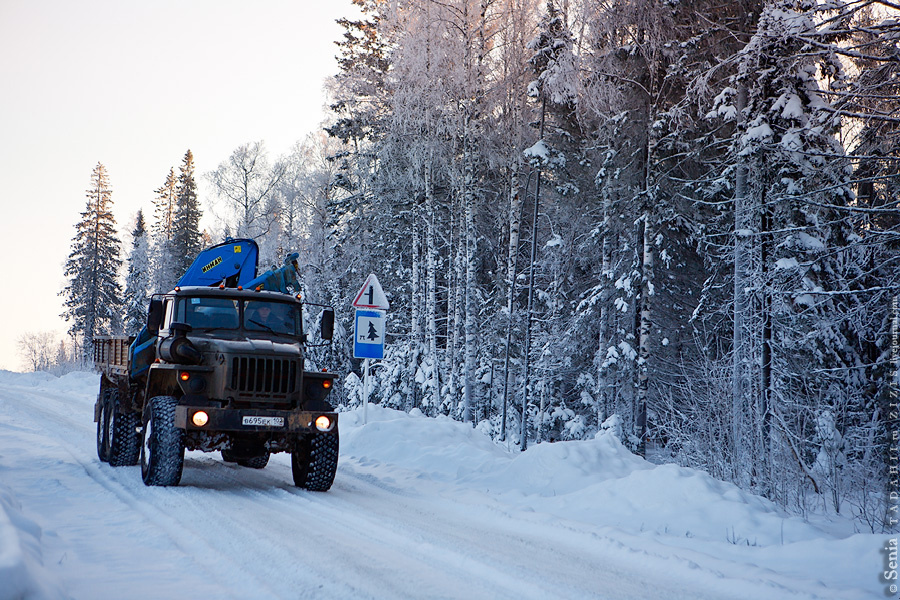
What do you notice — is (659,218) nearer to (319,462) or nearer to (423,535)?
(319,462)

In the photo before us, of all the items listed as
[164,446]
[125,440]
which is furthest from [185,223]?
[164,446]

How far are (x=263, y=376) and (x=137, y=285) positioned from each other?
43.9m

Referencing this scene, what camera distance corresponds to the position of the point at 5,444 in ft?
34.2

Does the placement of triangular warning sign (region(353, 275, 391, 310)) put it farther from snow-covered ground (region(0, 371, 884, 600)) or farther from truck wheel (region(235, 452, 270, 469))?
truck wheel (region(235, 452, 270, 469))

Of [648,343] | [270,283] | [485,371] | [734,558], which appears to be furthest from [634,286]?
[734,558]

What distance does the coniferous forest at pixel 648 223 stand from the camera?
866cm

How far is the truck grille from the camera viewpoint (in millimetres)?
7371

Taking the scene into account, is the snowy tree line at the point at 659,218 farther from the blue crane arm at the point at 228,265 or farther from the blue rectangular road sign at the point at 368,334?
the blue crane arm at the point at 228,265

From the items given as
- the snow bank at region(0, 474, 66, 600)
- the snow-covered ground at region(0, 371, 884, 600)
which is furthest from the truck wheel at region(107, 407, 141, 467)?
the snow bank at region(0, 474, 66, 600)

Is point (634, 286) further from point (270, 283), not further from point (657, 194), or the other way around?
point (270, 283)

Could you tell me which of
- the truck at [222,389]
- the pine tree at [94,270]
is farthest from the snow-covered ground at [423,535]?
the pine tree at [94,270]

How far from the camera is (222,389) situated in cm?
736

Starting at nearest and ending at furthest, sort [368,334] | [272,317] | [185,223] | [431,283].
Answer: [272,317] < [368,334] < [431,283] < [185,223]

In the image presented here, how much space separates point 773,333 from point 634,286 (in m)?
3.70
